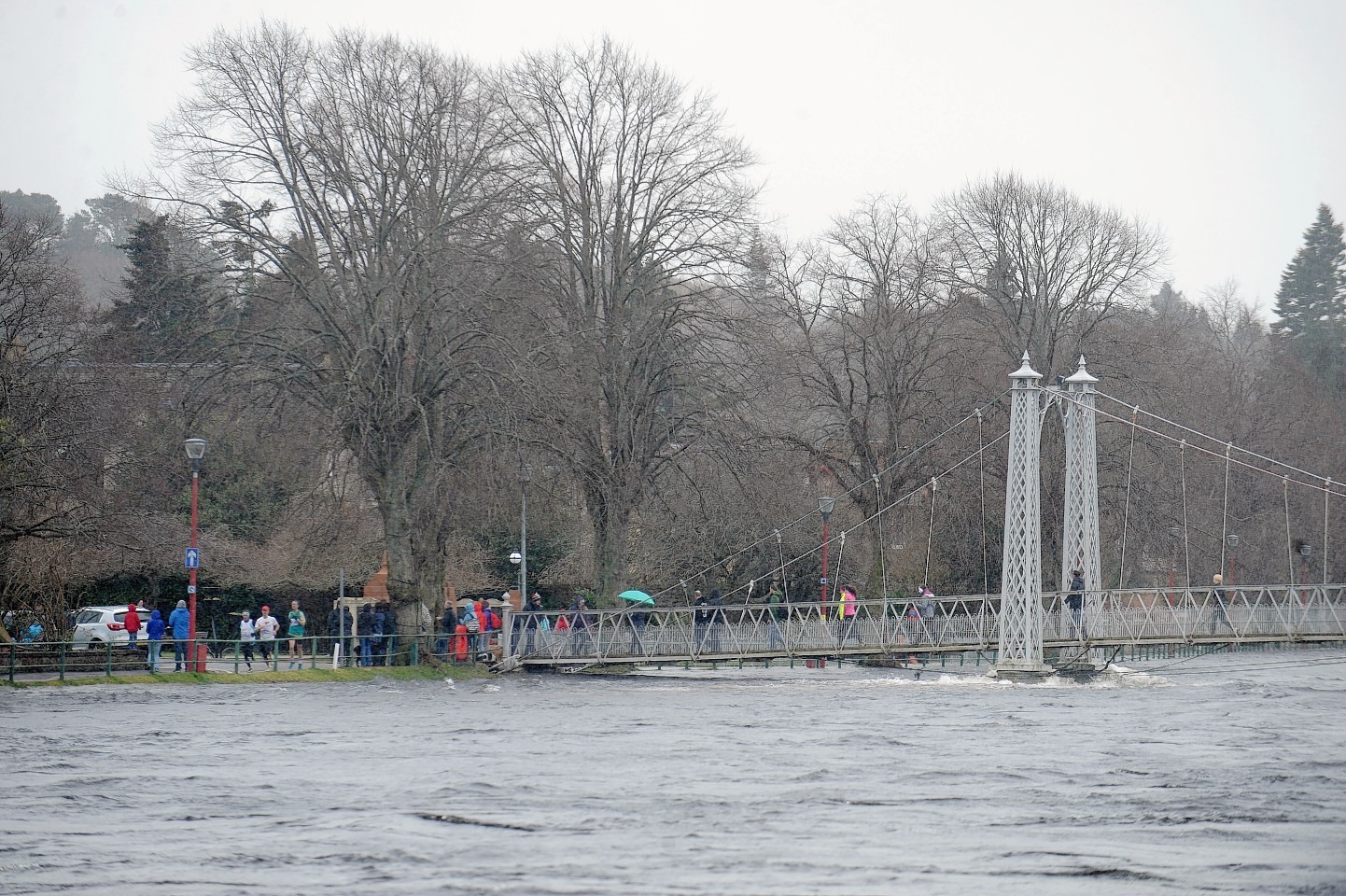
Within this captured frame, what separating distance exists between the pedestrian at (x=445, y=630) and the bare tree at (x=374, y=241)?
1.29 m

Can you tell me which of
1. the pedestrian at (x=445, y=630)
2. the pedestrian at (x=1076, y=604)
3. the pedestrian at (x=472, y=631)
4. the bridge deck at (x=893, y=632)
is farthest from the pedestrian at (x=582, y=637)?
the pedestrian at (x=1076, y=604)

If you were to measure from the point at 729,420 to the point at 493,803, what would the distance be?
25.2 m

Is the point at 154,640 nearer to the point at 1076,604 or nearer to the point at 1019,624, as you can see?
the point at 1019,624

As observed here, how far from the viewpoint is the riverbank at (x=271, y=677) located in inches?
1281

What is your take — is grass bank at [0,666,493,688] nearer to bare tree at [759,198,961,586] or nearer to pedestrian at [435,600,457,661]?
pedestrian at [435,600,457,661]

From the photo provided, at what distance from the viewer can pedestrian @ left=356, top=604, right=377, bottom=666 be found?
126 feet

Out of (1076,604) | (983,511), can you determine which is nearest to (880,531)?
(983,511)

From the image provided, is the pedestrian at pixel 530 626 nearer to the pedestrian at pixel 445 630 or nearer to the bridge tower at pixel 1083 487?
the pedestrian at pixel 445 630

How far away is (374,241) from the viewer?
40125 millimetres

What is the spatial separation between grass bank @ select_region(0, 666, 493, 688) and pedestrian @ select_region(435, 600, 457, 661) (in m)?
0.58

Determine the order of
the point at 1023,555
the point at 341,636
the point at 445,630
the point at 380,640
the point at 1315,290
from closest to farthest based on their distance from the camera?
the point at 341,636
the point at 380,640
the point at 1023,555
the point at 445,630
the point at 1315,290

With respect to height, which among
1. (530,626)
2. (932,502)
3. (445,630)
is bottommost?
(445,630)

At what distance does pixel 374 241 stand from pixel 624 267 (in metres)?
7.86

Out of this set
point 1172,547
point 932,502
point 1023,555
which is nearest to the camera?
point 1023,555
